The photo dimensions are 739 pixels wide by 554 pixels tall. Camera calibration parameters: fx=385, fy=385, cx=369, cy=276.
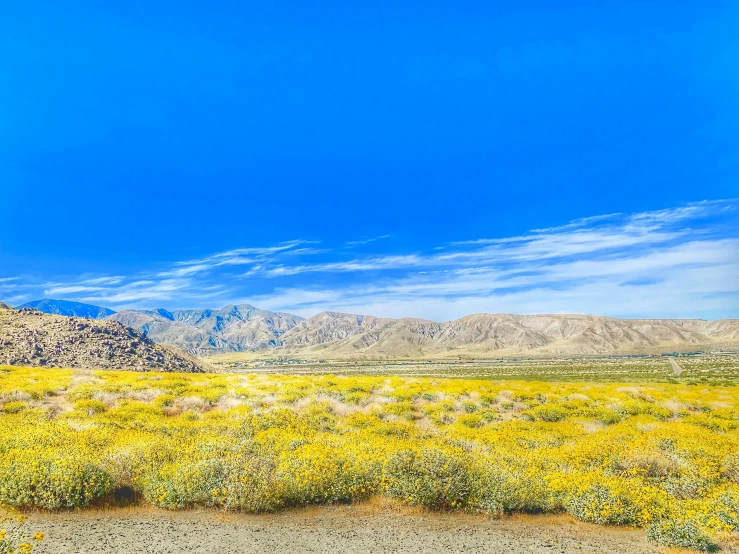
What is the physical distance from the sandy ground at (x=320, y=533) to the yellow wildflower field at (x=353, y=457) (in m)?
0.43

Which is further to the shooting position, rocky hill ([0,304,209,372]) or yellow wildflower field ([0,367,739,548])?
rocky hill ([0,304,209,372])

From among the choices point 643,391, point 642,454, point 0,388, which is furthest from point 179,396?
point 643,391

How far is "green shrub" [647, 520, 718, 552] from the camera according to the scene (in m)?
8.73

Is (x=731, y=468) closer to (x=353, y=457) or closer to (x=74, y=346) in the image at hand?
(x=353, y=457)

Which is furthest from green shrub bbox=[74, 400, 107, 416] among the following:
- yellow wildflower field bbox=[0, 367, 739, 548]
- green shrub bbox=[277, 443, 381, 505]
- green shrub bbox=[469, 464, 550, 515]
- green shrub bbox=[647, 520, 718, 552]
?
green shrub bbox=[647, 520, 718, 552]

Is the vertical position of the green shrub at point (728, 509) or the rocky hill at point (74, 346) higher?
the rocky hill at point (74, 346)

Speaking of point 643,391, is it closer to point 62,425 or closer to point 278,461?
point 278,461

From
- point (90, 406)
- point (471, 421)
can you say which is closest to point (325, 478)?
point (471, 421)

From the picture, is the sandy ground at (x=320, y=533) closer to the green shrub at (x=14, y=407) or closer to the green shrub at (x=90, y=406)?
the green shrub at (x=90, y=406)

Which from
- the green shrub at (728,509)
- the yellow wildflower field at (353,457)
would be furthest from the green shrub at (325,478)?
the green shrub at (728,509)

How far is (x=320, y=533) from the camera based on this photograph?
31.1 ft

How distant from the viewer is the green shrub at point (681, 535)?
28.7 feet

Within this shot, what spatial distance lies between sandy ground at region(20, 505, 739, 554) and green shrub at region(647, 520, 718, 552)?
0.27 m

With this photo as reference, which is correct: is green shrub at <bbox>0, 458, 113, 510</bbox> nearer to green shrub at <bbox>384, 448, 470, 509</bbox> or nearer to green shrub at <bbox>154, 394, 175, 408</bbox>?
green shrub at <bbox>384, 448, 470, 509</bbox>
